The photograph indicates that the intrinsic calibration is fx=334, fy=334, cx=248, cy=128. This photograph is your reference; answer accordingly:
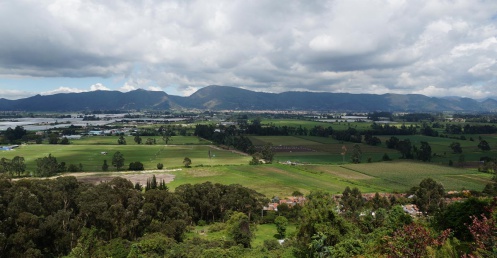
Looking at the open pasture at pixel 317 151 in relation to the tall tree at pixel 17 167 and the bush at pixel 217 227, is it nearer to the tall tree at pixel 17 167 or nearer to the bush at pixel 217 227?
the bush at pixel 217 227

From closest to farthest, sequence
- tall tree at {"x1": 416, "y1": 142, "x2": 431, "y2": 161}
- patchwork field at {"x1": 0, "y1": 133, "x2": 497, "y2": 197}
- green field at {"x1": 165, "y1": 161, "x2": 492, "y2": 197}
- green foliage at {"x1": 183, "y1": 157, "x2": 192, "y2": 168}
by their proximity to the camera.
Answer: green field at {"x1": 165, "y1": 161, "x2": 492, "y2": 197} → patchwork field at {"x1": 0, "y1": 133, "x2": 497, "y2": 197} → green foliage at {"x1": 183, "y1": 157, "x2": 192, "y2": 168} → tall tree at {"x1": 416, "y1": 142, "x2": 431, "y2": 161}

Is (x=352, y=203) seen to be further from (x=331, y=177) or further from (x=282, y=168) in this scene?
(x=282, y=168)

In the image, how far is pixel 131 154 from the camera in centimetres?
10469

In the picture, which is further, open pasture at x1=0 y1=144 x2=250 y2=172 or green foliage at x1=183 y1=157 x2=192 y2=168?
open pasture at x1=0 y1=144 x2=250 y2=172

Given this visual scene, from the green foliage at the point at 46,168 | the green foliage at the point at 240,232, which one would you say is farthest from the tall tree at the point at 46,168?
the green foliage at the point at 240,232

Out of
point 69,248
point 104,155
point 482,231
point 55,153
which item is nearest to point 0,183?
point 69,248

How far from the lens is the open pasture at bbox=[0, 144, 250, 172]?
Answer: 91.0 metres

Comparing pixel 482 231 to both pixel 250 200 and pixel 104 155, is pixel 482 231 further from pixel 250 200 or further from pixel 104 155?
pixel 104 155

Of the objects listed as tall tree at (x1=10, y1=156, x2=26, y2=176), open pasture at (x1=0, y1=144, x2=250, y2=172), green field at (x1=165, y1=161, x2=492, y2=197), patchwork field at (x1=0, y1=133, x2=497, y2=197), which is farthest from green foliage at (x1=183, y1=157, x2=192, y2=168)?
tall tree at (x1=10, y1=156, x2=26, y2=176)

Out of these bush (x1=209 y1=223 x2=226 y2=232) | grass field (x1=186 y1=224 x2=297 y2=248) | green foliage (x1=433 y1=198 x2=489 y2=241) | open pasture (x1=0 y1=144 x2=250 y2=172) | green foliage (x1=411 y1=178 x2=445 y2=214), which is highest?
green foliage (x1=433 y1=198 x2=489 y2=241)

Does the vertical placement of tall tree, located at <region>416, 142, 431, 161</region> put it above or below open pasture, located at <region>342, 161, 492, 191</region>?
above

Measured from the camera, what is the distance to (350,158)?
105m

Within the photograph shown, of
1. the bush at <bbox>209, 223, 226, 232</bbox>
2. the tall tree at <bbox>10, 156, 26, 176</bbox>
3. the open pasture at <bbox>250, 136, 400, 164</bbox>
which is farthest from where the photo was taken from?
the open pasture at <bbox>250, 136, 400, 164</bbox>

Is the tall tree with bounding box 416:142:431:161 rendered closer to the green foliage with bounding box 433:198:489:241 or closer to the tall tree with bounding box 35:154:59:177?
the green foliage with bounding box 433:198:489:241
